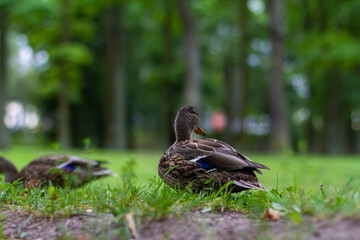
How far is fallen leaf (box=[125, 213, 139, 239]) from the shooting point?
2680mm

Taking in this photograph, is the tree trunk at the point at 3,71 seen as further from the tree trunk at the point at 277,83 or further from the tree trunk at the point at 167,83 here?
A: the tree trunk at the point at 277,83

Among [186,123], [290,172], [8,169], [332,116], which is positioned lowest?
[290,172]

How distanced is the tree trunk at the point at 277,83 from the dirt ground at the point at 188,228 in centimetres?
1272

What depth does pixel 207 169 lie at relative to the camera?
3.59 m

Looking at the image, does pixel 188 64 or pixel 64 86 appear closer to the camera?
pixel 188 64

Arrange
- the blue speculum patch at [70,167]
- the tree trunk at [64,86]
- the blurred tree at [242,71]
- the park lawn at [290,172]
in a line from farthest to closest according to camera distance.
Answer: the blurred tree at [242,71] < the tree trunk at [64,86] < the blue speculum patch at [70,167] < the park lawn at [290,172]

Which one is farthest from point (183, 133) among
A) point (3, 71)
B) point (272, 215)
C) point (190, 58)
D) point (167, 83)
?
point (167, 83)

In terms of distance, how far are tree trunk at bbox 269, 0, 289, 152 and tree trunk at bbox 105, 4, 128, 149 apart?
9644 millimetres

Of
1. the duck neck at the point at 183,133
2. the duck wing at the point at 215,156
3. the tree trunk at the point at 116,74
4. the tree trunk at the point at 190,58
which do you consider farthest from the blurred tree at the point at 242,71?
the duck wing at the point at 215,156

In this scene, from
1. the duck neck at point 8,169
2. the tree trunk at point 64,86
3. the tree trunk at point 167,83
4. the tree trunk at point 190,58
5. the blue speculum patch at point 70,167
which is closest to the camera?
the blue speculum patch at point 70,167

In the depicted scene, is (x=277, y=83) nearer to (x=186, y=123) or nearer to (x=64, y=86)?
(x=64, y=86)

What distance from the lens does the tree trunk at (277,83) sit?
1555cm

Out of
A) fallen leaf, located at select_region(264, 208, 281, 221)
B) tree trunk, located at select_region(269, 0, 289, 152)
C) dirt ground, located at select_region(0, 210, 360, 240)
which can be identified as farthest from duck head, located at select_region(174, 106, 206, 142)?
tree trunk, located at select_region(269, 0, 289, 152)

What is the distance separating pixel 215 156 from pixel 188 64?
45.0 feet
